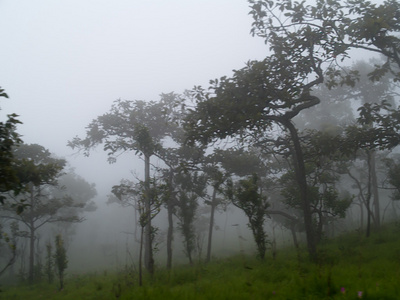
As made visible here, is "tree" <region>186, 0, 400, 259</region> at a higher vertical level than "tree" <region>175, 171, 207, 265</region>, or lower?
higher

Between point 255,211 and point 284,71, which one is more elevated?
point 284,71

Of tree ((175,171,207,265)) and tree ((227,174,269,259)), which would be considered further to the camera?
tree ((175,171,207,265))

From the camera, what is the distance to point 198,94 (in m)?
9.98

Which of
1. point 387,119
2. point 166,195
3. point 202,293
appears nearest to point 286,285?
point 202,293

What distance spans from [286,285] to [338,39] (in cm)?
880

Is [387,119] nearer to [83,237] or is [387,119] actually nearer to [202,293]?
[202,293]

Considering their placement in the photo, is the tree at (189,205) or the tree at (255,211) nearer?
the tree at (255,211)

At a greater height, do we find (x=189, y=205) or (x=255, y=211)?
(x=189, y=205)

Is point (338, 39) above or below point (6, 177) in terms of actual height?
above

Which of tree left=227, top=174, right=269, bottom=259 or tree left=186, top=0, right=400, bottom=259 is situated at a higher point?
tree left=186, top=0, right=400, bottom=259

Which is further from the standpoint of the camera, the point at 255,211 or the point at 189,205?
the point at 189,205

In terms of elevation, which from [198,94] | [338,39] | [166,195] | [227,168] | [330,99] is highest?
[330,99]

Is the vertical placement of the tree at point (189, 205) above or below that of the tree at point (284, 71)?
below

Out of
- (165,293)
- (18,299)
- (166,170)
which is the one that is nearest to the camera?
(165,293)
